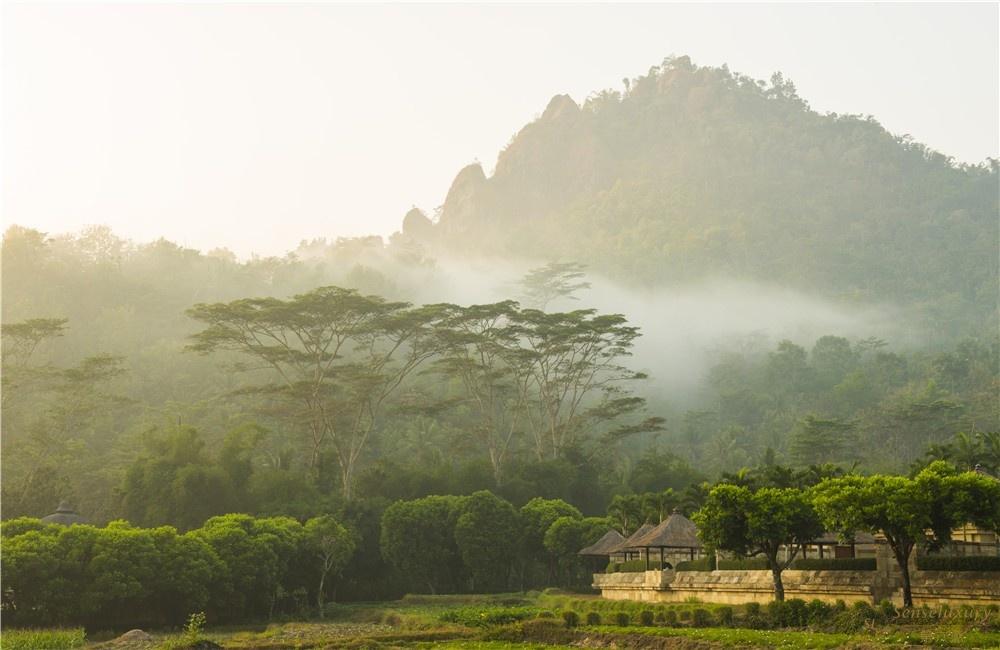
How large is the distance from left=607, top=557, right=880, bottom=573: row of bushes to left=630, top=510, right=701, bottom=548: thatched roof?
1066mm

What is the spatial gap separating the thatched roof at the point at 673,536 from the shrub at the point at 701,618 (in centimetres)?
1086

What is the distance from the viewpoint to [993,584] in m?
32.4

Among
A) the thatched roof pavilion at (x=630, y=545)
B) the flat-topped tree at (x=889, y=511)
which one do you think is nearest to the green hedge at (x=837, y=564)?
the flat-topped tree at (x=889, y=511)

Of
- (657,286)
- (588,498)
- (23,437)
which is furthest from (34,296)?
(657,286)

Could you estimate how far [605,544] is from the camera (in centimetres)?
6188

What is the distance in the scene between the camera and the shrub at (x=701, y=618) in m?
39.0

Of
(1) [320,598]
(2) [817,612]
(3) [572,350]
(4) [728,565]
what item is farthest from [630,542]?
(3) [572,350]

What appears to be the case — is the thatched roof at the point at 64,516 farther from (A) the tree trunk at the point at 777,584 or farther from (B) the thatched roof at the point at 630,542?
(A) the tree trunk at the point at 777,584

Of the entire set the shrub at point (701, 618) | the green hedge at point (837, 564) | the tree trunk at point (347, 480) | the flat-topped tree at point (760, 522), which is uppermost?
the tree trunk at point (347, 480)

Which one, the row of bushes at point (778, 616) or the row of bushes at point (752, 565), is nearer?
the row of bushes at point (778, 616)

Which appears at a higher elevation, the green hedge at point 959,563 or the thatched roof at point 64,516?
the thatched roof at point 64,516

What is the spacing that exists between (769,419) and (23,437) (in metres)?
80.6

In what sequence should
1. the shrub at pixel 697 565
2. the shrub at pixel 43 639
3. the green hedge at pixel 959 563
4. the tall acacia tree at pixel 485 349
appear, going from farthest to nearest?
1. the tall acacia tree at pixel 485 349
2. the shrub at pixel 697 565
3. the shrub at pixel 43 639
4. the green hedge at pixel 959 563

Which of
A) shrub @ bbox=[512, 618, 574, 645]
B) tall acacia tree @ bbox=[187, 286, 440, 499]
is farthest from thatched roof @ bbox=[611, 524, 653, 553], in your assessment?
tall acacia tree @ bbox=[187, 286, 440, 499]
